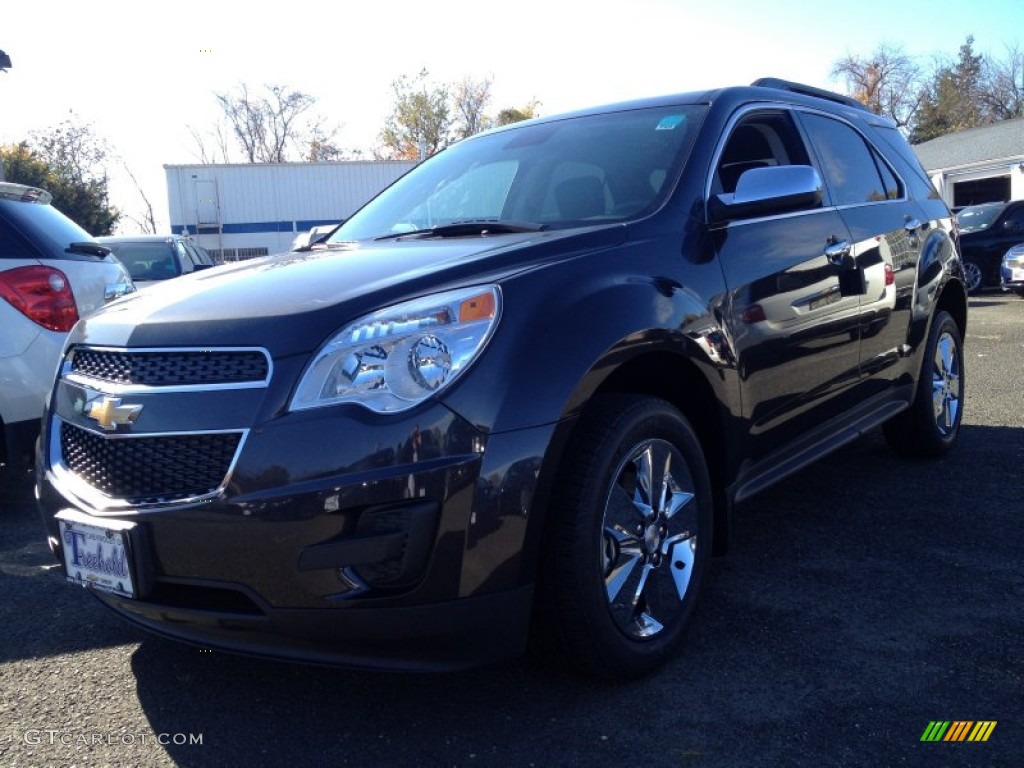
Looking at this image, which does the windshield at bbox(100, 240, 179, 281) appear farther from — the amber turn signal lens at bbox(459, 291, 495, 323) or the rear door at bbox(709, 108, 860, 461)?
the amber turn signal lens at bbox(459, 291, 495, 323)

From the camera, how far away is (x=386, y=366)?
2.26m

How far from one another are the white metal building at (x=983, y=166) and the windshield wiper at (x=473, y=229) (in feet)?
98.2

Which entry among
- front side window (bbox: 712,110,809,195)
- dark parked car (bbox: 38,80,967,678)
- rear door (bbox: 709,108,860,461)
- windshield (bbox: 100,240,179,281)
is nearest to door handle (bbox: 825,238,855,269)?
rear door (bbox: 709,108,860,461)

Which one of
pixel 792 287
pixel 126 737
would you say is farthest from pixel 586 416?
pixel 126 737

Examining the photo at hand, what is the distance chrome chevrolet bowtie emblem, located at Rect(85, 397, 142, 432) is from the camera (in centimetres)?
238

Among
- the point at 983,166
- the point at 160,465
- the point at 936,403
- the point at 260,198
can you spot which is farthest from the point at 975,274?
the point at 160,465

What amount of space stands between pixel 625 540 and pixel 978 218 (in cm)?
1727

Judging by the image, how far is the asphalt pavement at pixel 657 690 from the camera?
237 centimetres

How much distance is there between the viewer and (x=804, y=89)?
4438 mm

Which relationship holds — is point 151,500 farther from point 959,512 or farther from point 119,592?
point 959,512

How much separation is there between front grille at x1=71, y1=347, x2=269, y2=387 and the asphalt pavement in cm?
95

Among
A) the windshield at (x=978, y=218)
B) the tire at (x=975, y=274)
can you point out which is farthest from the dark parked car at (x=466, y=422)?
the windshield at (x=978, y=218)

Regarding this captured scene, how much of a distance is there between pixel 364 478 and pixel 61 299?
3035 mm

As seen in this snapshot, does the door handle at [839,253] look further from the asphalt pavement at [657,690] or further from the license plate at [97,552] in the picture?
the license plate at [97,552]
